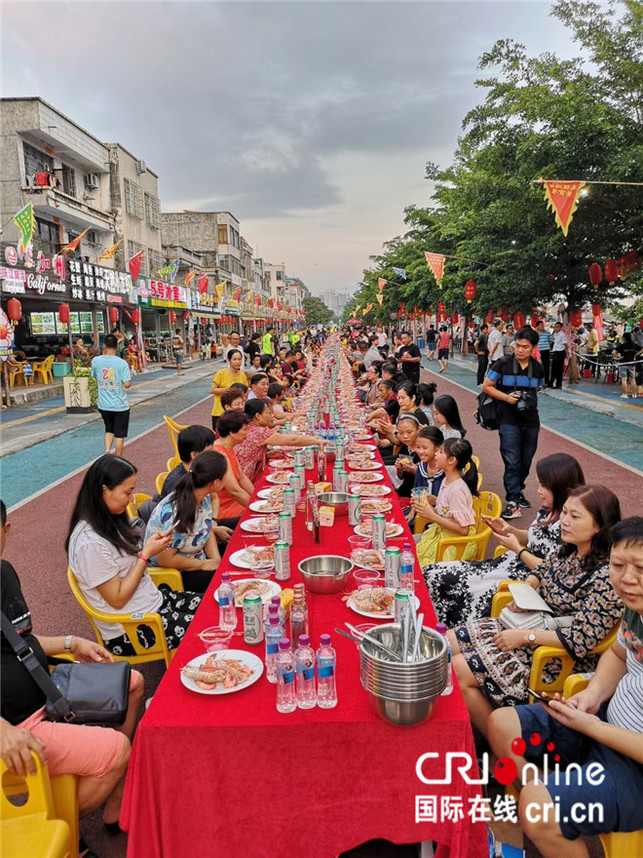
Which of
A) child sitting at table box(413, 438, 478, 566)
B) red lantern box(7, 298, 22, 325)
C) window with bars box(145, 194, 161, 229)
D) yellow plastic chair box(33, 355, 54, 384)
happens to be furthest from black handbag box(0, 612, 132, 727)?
window with bars box(145, 194, 161, 229)

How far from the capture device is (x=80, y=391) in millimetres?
14500

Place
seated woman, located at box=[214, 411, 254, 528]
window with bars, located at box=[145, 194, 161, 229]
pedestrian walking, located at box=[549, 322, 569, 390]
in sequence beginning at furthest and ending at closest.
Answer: window with bars, located at box=[145, 194, 161, 229] → pedestrian walking, located at box=[549, 322, 569, 390] → seated woman, located at box=[214, 411, 254, 528]

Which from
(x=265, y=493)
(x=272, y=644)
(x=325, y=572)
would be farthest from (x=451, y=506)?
(x=272, y=644)

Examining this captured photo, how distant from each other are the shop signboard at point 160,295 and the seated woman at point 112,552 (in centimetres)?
2086

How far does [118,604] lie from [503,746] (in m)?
1.99

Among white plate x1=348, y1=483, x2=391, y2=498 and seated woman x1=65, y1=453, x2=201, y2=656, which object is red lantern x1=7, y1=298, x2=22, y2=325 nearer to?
white plate x1=348, y1=483, x2=391, y2=498

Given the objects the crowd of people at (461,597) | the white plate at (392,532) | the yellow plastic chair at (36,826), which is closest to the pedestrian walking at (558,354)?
the crowd of people at (461,597)

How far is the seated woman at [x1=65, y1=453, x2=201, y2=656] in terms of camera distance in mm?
2965

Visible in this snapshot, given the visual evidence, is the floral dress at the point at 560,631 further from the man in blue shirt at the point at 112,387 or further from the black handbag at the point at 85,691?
the man in blue shirt at the point at 112,387

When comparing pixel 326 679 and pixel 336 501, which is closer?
pixel 326 679

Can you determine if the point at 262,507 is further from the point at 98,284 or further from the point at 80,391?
the point at 98,284

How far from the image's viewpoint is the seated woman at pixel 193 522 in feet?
11.6

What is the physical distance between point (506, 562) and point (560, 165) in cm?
1036

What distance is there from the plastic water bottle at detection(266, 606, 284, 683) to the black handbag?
74 centimetres
